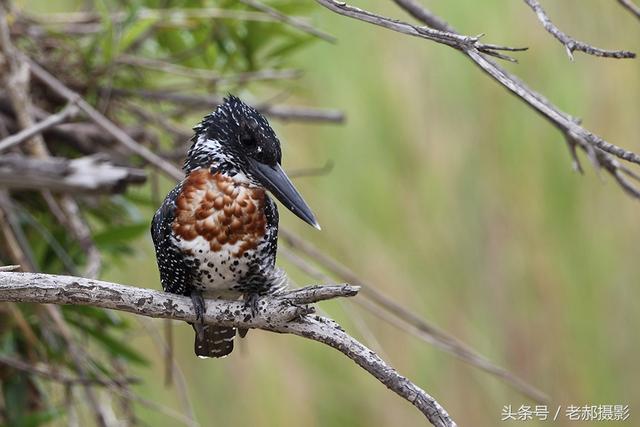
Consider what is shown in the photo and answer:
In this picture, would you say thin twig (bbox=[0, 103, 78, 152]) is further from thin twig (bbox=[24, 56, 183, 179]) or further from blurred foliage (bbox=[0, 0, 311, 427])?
blurred foliage (bbox=[0, 0, 311, 427])

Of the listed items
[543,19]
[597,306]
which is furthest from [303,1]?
[543,19]

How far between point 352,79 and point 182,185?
→ 1.58m

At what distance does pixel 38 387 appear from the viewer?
297cm

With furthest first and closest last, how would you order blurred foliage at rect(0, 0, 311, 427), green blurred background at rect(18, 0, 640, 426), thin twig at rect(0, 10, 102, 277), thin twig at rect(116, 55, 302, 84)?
green blurred background at rect(18, 0, 640, 426)
thin twig at rect(116, 55, 302, 84)
blurred foliage at rect(0, 0, 311, 427)
thin twig at rect(0, 10, 102, 277)

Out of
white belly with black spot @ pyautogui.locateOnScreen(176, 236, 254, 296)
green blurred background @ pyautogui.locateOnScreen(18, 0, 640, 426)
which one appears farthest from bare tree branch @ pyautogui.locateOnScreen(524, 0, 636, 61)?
green blurred background @ pyautogui.locateOnScreen(18, 0, 640, 426)

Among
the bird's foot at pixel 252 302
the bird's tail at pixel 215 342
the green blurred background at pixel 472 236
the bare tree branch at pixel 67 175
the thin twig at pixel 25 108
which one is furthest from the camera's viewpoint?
the green blurred background at pixel 472 236

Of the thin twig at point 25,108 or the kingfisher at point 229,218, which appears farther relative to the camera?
the thin twig at point 25,108

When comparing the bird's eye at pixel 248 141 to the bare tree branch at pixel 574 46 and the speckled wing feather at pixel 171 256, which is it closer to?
the speckled wing feather at pixel 171 256

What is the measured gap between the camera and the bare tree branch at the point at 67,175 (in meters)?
2.41

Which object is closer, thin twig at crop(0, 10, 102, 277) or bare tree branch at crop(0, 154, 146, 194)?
bare tree branch at crop(0, 154, 146, 194)

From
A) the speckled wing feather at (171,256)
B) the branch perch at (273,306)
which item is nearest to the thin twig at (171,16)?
the speckled wing feather at (171,256)

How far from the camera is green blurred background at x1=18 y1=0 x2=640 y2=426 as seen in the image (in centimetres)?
313

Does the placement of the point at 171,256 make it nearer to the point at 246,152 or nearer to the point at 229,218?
the point at 229,218

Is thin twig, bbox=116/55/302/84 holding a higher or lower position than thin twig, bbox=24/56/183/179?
higher
